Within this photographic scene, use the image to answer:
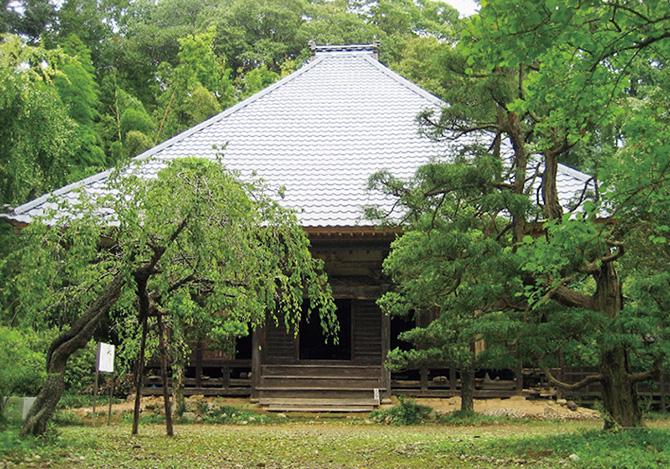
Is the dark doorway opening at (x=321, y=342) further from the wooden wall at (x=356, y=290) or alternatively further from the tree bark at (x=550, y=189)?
the tree bark at (x=550, y=189)

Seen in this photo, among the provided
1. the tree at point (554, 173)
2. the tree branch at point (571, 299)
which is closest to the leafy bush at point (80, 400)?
the tree at point (554, 173)

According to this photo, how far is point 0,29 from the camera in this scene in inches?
978

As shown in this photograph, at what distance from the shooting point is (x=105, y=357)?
40.3 ft

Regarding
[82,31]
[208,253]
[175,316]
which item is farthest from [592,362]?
[82,31]

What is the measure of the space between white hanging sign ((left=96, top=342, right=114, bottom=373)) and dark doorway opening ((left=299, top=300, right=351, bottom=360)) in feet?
23.6

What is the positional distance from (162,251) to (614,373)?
5.06 metres

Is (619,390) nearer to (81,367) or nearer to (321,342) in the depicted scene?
(81,367)

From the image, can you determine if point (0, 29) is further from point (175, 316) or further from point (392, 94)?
point (175, 316)

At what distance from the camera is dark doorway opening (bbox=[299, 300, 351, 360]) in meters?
19.3

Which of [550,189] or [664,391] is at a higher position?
[550,189]

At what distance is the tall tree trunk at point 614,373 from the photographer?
8.46m

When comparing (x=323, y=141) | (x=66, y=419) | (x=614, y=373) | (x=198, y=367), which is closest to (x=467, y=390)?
(x=198, y=367)

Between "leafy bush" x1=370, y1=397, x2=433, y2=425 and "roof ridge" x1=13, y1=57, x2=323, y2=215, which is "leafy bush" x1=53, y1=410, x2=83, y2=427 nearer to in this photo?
"roof ridge" x1=13, y1=57, x2=323, y2=215

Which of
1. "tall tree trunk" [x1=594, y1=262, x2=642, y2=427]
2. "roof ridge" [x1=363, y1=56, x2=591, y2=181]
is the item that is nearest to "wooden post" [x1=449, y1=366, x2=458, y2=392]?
"roof ridge" [x1=363, y1=56, x2=591, y2=181]
